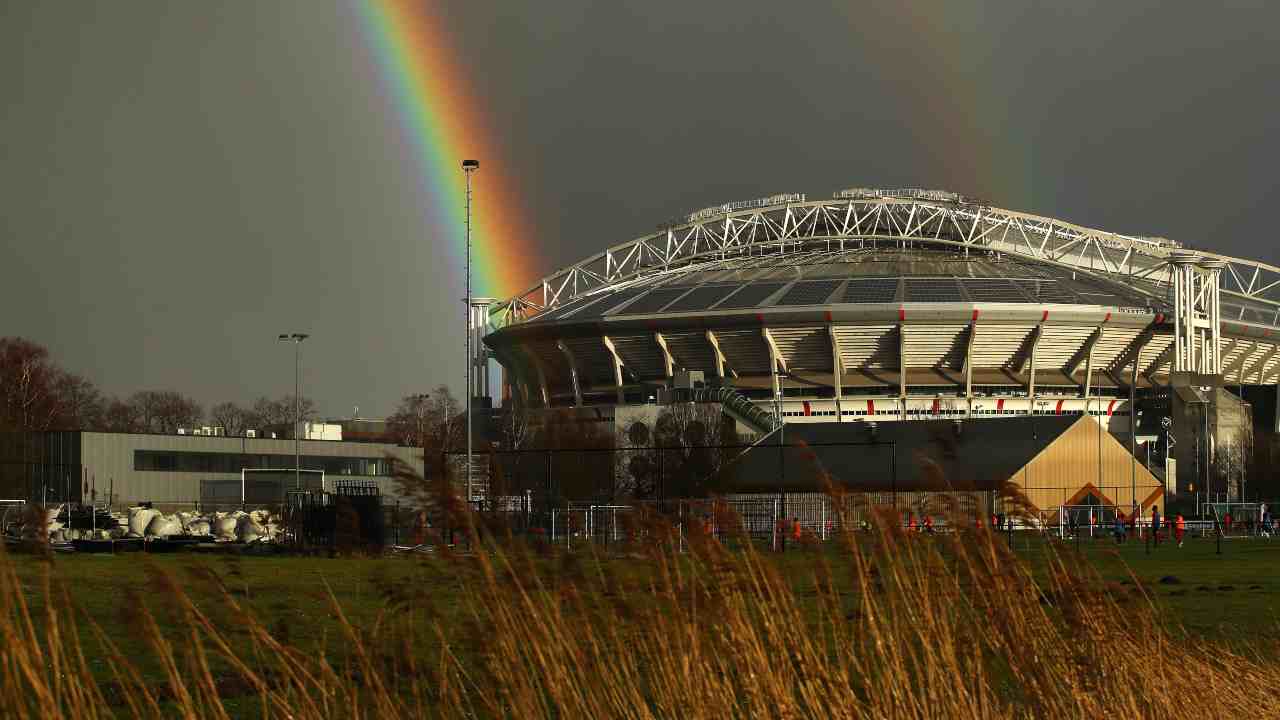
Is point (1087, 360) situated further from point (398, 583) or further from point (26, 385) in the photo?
point (398, 583)

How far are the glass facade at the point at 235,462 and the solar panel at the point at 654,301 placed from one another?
19162mm

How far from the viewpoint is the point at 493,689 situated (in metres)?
7.21

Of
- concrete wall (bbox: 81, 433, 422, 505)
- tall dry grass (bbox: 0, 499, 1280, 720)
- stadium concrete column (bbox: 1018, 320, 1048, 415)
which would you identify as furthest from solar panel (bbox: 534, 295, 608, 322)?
tall dry grass (bbox: 0, 499, 1280, 720)

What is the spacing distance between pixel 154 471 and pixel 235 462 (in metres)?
7.12

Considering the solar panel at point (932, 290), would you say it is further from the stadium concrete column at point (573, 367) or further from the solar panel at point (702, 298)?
the stadium concrete column at point (573, 367)

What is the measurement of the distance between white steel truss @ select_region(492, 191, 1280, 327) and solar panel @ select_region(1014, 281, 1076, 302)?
30.2 ft

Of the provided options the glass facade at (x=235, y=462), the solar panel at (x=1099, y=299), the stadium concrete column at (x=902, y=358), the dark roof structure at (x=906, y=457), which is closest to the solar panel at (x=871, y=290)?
the stadium concrete column at (x=902, y=358)

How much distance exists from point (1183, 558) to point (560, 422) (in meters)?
52.2

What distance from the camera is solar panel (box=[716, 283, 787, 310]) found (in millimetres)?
99062

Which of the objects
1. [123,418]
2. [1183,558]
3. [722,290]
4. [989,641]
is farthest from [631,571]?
[123,418]

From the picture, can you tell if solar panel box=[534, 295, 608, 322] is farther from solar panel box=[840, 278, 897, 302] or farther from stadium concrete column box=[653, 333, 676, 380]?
solar panel box=[840, 278, 897, 302]

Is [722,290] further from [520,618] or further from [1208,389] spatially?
[520,618]

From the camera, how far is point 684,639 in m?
7.17

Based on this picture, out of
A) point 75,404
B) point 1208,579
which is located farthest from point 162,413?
point 1208,579
